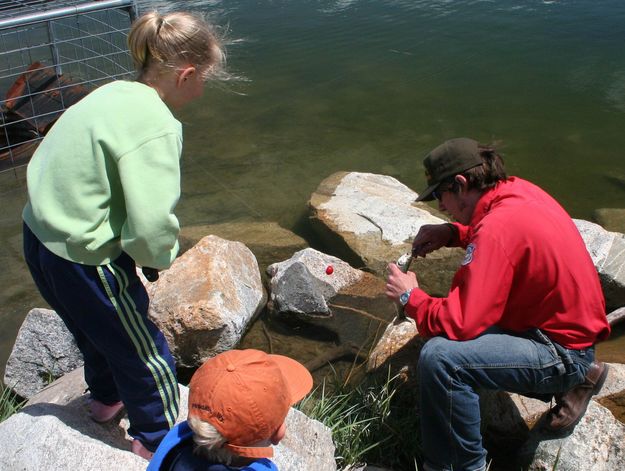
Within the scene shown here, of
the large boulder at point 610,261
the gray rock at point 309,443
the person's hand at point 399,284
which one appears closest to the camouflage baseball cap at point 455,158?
the person's hand at point 399,284

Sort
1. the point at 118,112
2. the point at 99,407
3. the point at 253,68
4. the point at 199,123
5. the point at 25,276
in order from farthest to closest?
the point at 253,68 < the point at 199,123 < the point at 25,276 < the point at 99,407 < the point at 118,112

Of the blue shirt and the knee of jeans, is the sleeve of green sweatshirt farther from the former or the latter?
the knee of jeans

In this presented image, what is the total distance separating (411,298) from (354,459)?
2.23 ft

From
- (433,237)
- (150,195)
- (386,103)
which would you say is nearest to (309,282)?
(433,237)

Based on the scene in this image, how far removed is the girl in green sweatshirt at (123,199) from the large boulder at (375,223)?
2.40 m

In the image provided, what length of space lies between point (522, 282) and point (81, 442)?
153 cm

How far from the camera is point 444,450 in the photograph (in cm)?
254

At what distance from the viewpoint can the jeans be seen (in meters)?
2.46

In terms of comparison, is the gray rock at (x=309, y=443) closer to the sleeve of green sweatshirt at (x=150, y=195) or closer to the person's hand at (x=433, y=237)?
the sleeve of green sweatshirt at (x=150, y=195)

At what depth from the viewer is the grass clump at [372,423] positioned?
2.81 meters

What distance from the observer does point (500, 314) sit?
2.44 meters

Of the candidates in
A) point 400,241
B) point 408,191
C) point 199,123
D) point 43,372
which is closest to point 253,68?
point 199,123

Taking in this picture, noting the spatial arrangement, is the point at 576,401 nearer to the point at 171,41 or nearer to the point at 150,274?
the point at 150,274

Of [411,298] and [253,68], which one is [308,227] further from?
[253,68]
